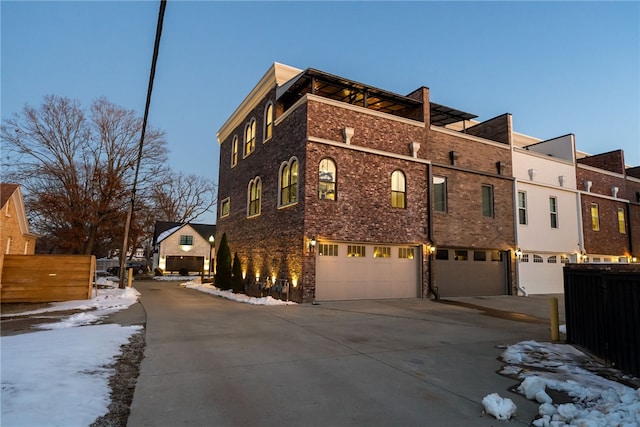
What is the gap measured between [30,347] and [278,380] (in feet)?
14.9

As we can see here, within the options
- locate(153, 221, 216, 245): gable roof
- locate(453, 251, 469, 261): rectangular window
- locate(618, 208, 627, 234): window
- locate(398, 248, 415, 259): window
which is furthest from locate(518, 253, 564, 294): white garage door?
locate(153, 221, 216, 245): gable roof

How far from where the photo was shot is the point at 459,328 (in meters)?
9.18

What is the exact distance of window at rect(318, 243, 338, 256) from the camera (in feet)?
46.7

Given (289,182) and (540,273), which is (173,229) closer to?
(289,182)

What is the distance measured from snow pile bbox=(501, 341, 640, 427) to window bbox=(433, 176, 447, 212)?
1040cm

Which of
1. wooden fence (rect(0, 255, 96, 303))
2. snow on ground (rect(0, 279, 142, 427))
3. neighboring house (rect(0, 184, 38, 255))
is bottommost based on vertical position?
snow on ground (rect(0, 279, 142, 427))

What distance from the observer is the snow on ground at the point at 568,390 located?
3.56m

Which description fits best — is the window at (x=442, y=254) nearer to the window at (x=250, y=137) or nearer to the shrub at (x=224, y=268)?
the shrub at (x=224, y=268)

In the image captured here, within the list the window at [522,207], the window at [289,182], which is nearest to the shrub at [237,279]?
the window at [289,182]

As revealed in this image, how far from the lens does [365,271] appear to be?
15.0m

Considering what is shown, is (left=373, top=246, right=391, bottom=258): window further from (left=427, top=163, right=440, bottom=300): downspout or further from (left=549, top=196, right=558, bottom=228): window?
(left=549, top=196, right=558, bottom=228): window

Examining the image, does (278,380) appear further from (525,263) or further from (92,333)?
(525,263)

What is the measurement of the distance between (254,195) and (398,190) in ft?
26.7

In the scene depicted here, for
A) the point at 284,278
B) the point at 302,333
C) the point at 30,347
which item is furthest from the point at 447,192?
the point at 30,347
